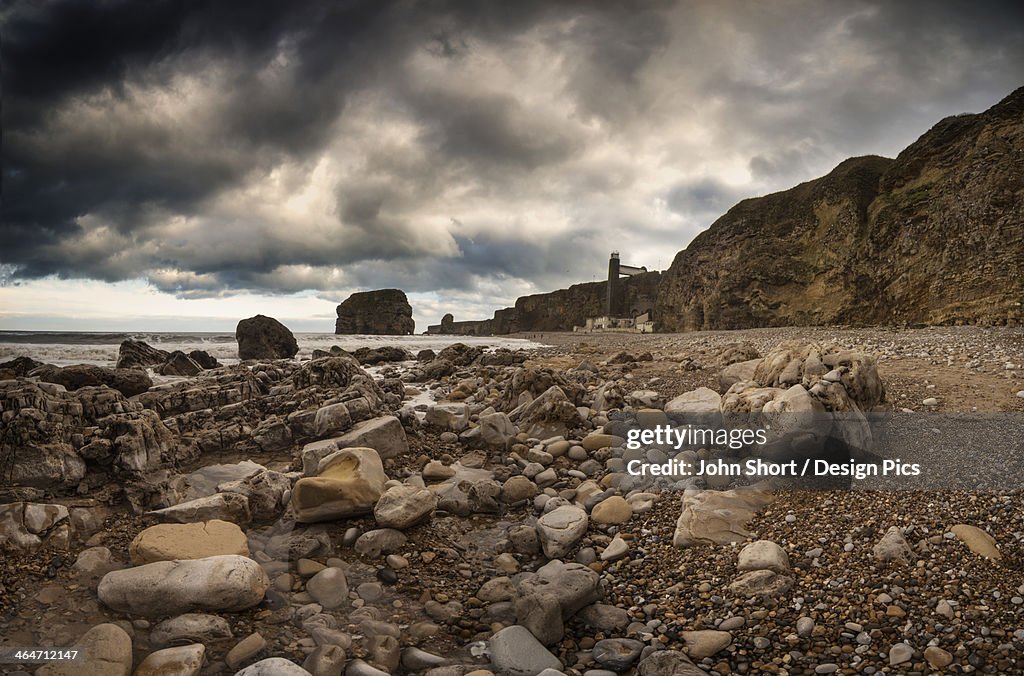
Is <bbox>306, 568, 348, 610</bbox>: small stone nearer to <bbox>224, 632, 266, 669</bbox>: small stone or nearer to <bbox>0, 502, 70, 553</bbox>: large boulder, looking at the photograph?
<bbox>224, 632, 266, 669</bbox>: small stone

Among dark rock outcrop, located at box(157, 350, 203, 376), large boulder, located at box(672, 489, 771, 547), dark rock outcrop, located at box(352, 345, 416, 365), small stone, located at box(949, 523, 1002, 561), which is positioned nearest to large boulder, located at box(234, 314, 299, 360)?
dark rock outcrop, located at box(352, 345, 416, 365)

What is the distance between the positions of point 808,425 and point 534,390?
4668mm

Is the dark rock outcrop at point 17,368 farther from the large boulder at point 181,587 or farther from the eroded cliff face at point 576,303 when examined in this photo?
the eroded cliff face at point 576,303

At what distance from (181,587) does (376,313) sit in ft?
260

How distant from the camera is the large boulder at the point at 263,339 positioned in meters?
24.0

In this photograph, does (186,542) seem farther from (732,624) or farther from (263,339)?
(263,339)

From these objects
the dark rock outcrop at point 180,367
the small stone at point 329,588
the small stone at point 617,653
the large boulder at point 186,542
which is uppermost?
the dark rock outcrop at point 180,367

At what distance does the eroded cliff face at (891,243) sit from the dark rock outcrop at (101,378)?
79.2 feet

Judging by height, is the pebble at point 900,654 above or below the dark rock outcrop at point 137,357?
below

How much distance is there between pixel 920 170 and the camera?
71.4ft

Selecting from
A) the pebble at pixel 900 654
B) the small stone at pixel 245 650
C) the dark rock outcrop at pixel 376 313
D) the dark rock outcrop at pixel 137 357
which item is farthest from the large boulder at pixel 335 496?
the dark rock outcrop at pixel 376 313

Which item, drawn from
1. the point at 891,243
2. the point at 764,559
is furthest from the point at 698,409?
the point at 891,243

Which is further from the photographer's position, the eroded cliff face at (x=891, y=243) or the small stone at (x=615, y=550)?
the eroded cliff face at (x=891, y=243)

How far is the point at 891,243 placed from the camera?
2234 cm
